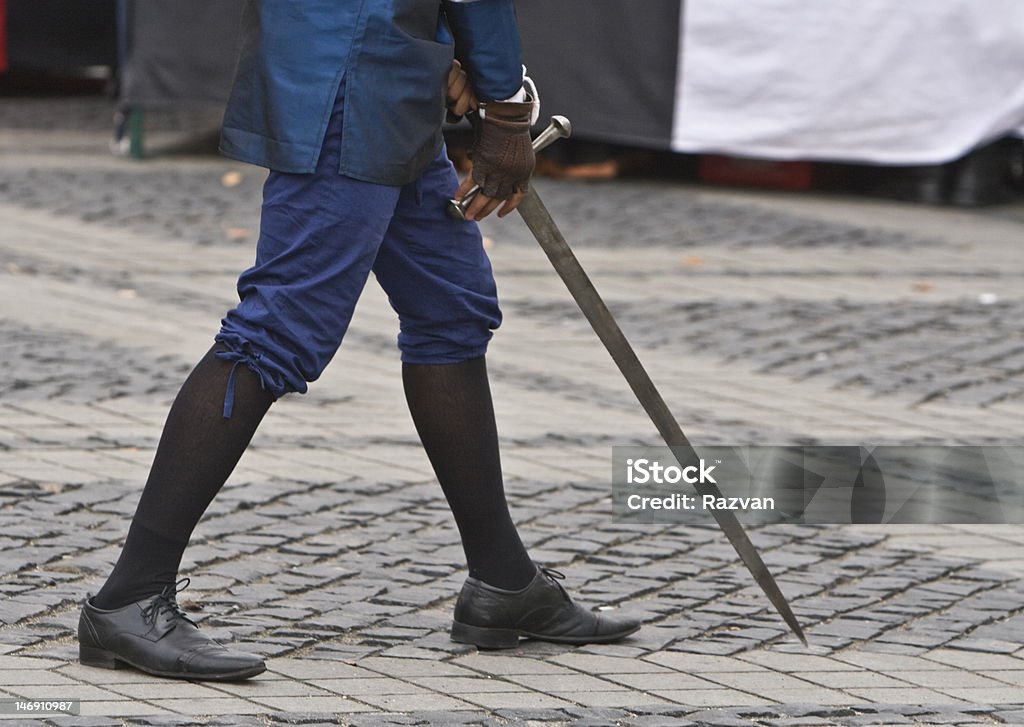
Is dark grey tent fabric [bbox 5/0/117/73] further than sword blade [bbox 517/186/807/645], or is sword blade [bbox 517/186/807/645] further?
dark grey tent fabric [bbox 5/0/117/73]

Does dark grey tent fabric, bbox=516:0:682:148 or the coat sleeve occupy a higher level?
the coat sleeve

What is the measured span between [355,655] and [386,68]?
3.64ft

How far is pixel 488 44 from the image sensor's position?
10.9 feet

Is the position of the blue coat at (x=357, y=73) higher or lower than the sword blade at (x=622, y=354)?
higher

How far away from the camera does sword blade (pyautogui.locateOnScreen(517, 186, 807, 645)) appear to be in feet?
11.3

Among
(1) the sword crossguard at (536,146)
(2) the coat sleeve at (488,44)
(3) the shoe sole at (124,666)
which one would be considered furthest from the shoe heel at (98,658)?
(2) the coat sleeve at (488,44)

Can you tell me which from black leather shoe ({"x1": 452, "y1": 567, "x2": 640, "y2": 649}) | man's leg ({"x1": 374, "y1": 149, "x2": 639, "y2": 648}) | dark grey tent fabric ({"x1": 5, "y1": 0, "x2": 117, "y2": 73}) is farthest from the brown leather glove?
dark grey tent fabric ({"x1": 5, "y1": 0, "x2": 117, "y2": 73})

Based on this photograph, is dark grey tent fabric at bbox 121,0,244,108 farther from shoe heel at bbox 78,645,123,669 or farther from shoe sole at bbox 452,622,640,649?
shoe heel at bbox 78,645,123,669

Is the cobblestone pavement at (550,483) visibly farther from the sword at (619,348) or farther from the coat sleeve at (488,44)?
the coat sleeve at (488,44)

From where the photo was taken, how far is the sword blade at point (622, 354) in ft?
11.3

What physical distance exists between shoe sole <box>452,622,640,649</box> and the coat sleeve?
103 cm

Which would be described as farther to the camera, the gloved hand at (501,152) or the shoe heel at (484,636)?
the shoe heel at (484,636)
